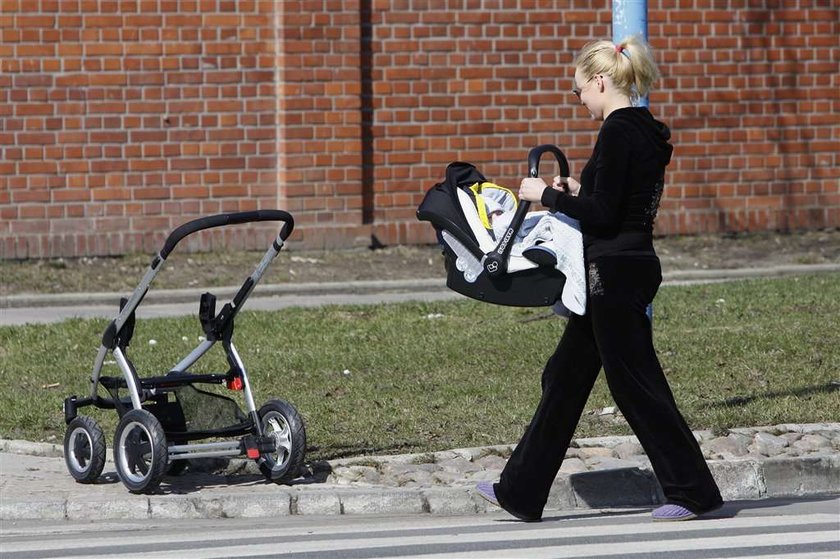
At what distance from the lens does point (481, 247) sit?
659 centimetres

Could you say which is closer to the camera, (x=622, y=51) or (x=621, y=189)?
(x=621, y=189)

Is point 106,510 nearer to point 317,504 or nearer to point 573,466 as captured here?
point 317,504

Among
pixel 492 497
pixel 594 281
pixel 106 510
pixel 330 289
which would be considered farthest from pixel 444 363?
pixel 330 289

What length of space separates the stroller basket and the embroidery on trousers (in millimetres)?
111

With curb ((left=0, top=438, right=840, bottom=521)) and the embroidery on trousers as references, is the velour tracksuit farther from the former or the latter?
curb ((left=0, top=438, right=840, bottom=521))

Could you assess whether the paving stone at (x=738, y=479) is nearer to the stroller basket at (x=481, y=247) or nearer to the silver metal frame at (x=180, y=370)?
the stroller basket at (x=481, y=247)

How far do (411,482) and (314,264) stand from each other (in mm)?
8210

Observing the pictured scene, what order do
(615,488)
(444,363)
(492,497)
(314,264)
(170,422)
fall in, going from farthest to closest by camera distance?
(314,264) → (444,363) → (170,422) → (615,488) → (492,497)

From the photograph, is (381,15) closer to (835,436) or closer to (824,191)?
(824,191)

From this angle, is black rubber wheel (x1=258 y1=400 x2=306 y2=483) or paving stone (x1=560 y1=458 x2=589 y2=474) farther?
paving stone (x1=560 y1=458 x2=589 y2=474)

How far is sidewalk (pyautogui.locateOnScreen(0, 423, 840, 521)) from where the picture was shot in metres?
7.23

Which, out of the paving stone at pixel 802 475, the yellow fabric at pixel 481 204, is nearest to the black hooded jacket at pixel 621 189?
the yellow fabric at pixel 481 204

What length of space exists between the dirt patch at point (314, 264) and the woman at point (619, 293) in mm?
8262

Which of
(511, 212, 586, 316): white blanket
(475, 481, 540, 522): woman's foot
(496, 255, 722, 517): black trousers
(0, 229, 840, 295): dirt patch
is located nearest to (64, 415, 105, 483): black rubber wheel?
(475, 481, 540, 522): woman's foot
